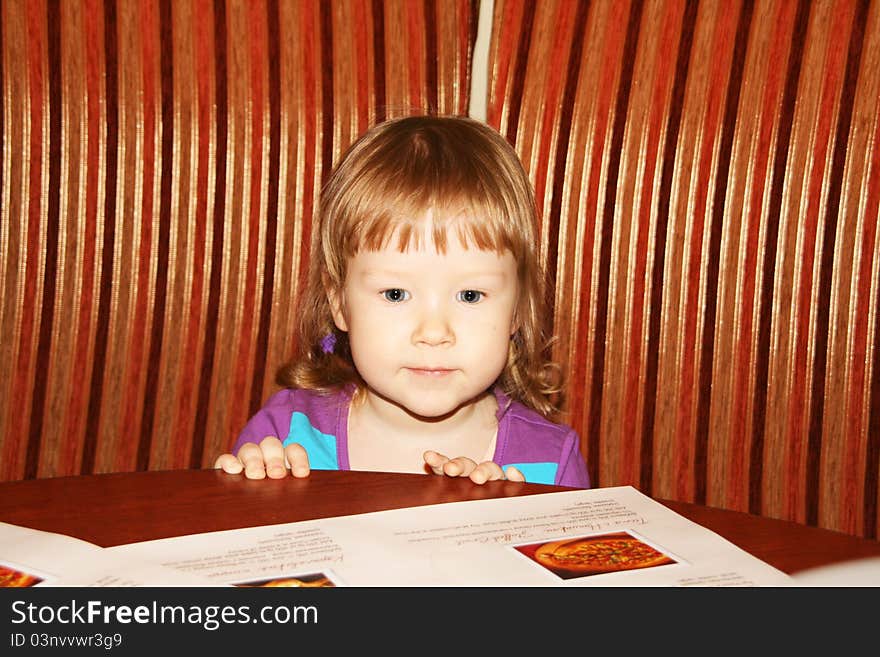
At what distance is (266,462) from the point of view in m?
1.07

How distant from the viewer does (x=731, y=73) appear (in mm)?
1819

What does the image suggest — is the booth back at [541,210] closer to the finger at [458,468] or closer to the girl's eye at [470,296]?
the girl's eye at [470,296]

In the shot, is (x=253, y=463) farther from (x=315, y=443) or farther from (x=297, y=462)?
(x=315, y=443)

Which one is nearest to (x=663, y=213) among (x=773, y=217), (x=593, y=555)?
(x=773, y=217)

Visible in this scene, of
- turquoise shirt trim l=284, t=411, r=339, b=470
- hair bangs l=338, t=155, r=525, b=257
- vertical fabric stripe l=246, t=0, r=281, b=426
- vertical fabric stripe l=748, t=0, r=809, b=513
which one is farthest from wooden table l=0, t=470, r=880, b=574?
vertical fabric stripe l=748, t=0, r=809, b=513

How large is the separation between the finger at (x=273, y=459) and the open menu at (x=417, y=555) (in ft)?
0.58

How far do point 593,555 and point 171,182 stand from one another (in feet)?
4.42

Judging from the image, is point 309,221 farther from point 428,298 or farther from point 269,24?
point 428,298

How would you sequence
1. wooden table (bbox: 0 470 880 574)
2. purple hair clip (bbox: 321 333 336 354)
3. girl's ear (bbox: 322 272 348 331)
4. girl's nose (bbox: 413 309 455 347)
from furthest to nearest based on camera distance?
purple hair clip (bbox: 321 333 336 354), girl's ear (bbox: 322 272 348 331), girl's nose (bbox: 413 309 455 347), wooden table (bbox: 0 470 880 574)

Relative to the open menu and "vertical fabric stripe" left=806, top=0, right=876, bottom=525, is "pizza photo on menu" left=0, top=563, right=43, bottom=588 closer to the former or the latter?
the open menu

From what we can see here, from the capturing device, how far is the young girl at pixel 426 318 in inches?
53.9

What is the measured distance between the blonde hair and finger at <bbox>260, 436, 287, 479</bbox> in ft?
1.32

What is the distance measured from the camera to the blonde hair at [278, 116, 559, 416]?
4.55 ft
